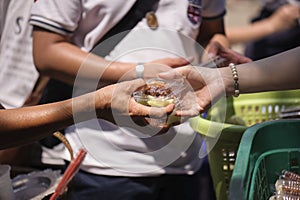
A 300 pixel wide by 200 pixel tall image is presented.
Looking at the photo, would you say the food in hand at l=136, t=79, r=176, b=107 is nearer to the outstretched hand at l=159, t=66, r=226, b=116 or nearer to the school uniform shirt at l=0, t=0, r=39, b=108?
the outstretched hand at l=159, t=66, r=226, b=116

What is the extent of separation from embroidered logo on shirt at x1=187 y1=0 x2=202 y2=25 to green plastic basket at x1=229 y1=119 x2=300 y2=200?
1.23 ft

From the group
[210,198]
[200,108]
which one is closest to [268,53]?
[210,198]

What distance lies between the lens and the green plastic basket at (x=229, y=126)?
1191mm

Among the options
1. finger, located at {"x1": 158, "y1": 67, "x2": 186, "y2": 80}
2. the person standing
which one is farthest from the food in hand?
the person standing

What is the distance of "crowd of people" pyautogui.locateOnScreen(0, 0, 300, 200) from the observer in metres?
1.17

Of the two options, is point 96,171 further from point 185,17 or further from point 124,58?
point 185,17

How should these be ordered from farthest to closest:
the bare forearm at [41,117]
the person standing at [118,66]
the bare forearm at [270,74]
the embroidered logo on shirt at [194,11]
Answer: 1. the embroidered logo on shirt at [194,11]
2. the person standing at [118,66]
3. the bare forearm at [270,74]
4. the bare forearm at [41,117]

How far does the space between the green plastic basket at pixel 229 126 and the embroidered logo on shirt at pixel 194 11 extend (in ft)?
0.74

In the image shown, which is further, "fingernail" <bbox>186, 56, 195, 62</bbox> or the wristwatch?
"fingernail" <bbox>186, 56, 195, 62</bbox>

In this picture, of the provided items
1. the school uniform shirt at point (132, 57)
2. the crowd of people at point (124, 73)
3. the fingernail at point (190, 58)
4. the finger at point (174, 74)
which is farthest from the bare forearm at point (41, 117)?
the fingernail at point (190, 58)

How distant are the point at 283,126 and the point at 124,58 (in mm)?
416

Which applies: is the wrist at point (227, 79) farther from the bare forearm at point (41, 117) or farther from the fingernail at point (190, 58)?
the bare forearm at point (41, 117)

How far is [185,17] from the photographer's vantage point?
1369 mm

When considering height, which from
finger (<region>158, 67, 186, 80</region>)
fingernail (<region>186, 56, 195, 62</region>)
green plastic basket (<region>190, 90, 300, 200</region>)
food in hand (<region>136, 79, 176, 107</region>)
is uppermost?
finger (<region>158, 67, 186, 80</region>)
